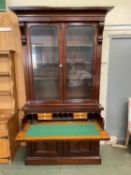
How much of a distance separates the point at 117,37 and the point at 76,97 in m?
1.22

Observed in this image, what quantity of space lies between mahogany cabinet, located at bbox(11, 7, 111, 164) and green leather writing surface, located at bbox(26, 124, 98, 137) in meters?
0.13

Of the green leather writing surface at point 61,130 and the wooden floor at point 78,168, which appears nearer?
the green leather writing surface at point 61,130

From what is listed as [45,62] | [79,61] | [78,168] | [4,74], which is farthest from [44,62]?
[78,168]

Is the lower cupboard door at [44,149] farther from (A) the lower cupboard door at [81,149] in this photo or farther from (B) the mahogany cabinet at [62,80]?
(A) the lower cupboard door at [81,149]

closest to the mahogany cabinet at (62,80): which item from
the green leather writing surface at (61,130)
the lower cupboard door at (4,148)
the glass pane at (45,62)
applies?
the glass pane at (45,62)

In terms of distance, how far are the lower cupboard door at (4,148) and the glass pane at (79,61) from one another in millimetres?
1130

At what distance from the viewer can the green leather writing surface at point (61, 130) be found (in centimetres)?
199

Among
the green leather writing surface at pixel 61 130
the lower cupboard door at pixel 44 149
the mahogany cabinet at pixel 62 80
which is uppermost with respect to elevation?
the mahogany cabinet at pixel 62 80

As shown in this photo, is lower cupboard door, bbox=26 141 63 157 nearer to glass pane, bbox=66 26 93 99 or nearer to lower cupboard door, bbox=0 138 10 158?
lower cupboard door, bbox=0 138 10 158

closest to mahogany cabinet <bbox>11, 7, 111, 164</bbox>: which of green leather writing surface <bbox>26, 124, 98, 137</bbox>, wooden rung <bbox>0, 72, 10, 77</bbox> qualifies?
green leather writing surface <bbox>26, 124, 98, 137</bbox>

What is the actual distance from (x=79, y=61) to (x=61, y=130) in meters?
1.01

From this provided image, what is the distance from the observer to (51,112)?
2266 millimetres

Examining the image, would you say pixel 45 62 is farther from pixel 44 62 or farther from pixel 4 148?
pixel 4 148

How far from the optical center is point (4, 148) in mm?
2316
